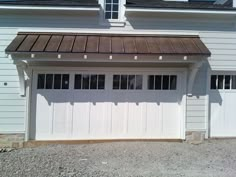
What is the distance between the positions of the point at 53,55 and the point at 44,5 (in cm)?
176

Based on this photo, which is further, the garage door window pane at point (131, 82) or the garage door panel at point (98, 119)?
the garage door window pane at point (131, 82)

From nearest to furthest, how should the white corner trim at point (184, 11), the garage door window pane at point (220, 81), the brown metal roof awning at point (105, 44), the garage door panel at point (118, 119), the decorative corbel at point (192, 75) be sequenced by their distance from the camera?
the brown metal roof awning at point (105, 44), the decorative corbel at point (192, 75), the white corner trim at point (184, 11), the garage door panel at point (118, 119), the garage door window pane at point (220, 81)

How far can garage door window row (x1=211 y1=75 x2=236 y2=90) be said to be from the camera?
9086mm

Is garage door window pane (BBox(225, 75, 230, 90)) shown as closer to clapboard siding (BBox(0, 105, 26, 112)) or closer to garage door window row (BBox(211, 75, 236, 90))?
garage door window row (BBox(211, 75, 236, 90))

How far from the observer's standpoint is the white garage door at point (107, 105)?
28.3 ft

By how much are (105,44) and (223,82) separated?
4217 millimetres

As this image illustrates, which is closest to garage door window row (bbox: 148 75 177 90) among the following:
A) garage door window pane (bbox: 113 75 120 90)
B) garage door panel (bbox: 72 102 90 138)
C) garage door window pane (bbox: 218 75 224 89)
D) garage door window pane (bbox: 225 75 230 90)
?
garage door window pane (bbox: 113 75 120 90)

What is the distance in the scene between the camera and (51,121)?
8609mm

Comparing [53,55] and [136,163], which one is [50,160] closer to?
[136,163]

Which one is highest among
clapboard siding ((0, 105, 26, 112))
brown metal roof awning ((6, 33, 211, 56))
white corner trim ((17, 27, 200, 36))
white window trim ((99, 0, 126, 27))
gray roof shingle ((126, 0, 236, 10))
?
gray roof shingle ((126, 0, 236, 10))

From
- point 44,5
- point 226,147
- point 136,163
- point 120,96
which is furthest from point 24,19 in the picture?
point 226,147

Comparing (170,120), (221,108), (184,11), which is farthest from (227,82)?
(184,11)

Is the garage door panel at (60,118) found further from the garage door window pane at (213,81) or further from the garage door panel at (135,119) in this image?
the garage door window pane at (213,81)

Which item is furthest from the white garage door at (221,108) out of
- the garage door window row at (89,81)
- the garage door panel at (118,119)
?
the garage door window row at (89,81)
